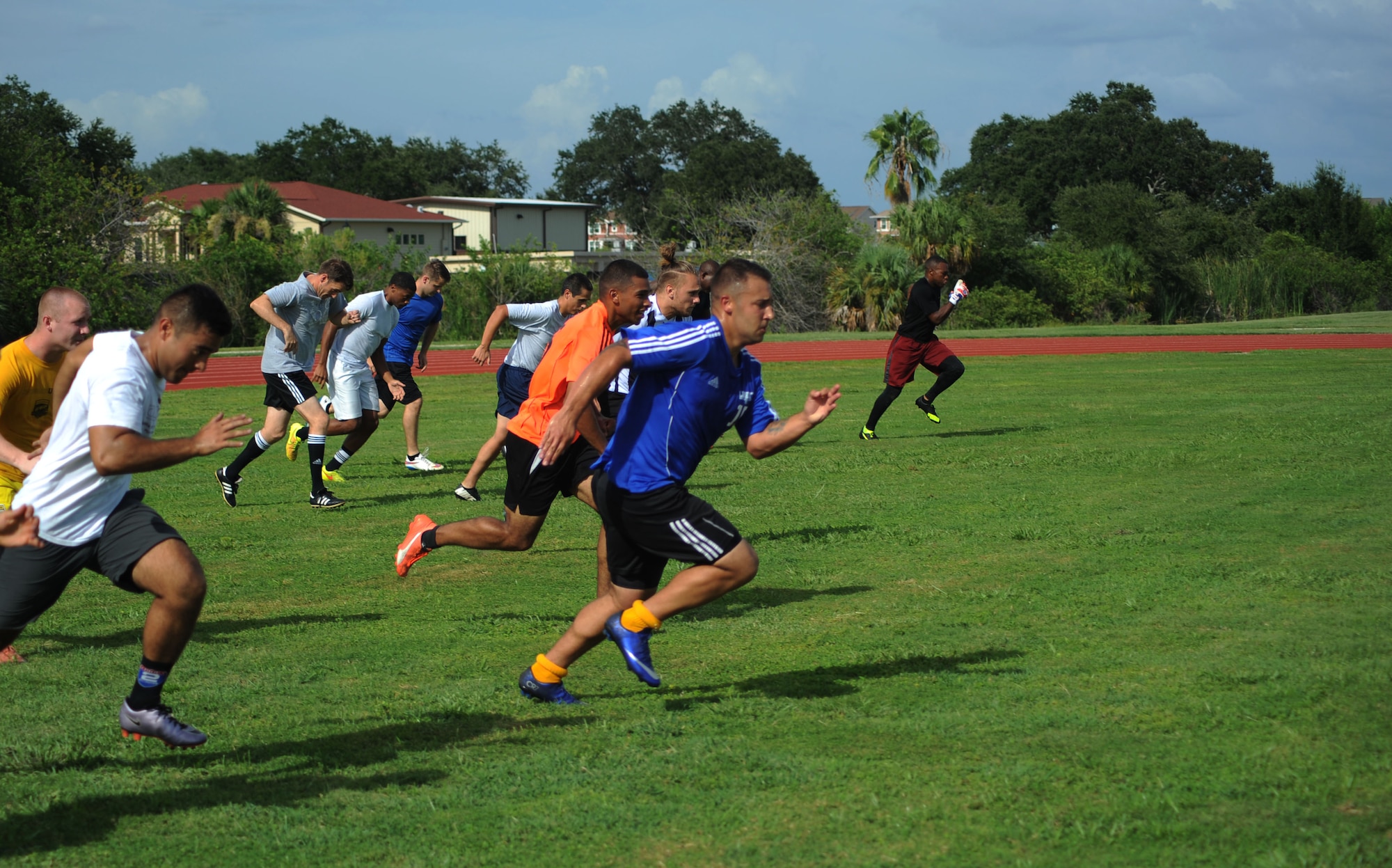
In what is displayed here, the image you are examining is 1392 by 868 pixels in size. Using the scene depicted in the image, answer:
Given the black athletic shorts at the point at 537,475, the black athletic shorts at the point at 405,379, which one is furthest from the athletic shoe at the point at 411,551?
the black athletic shorts at the point at 405,379

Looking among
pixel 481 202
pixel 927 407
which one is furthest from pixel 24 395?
pixel 481 202

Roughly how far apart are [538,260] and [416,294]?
40.0 metres

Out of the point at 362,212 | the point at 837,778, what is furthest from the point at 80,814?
the point at 362,212

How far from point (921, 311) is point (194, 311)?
460 inches

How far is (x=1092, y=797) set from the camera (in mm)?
4227

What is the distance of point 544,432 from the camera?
7238mm

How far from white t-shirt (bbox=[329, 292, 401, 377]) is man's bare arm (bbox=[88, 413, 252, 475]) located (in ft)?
25.4

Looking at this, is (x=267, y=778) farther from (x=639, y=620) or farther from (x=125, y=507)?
(x=639, y=620)

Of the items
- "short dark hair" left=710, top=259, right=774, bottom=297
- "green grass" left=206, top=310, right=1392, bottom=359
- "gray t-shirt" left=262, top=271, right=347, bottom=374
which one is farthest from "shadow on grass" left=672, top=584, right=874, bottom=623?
"green grass" left=206, top=310, right=1392, bottom=359

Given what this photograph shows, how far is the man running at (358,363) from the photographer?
1223 cm

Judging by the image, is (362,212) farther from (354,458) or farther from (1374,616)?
(1374,616)

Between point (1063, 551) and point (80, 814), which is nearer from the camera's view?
point (80, 814)

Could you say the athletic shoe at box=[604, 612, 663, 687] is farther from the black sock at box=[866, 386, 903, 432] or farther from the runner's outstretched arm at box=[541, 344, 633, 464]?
the black sock at box=[866, 386, 903, 432]

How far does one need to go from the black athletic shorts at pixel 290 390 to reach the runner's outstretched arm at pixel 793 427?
7212 mm
